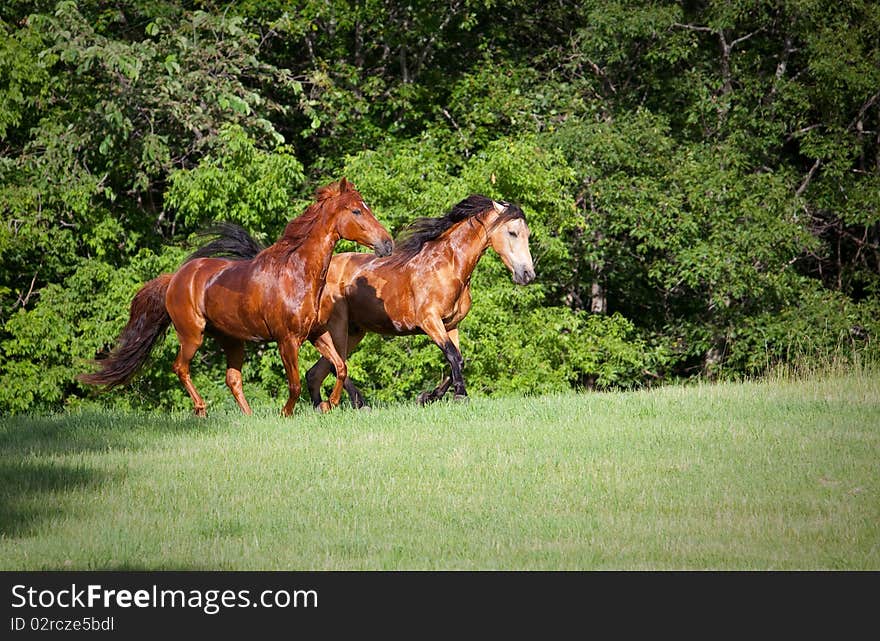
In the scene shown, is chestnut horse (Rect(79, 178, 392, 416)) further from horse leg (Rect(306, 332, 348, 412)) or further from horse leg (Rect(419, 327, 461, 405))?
horse leg (Rect(419, 327, 461, 405))

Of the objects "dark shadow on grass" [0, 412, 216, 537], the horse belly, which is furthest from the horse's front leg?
"dark shadow on grass" [0, 412, 216, 537]

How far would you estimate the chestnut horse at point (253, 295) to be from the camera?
12570 millimetres

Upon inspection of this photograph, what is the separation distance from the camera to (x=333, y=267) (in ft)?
48.4

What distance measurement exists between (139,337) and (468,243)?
12.3ft

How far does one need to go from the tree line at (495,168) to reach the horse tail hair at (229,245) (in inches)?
246

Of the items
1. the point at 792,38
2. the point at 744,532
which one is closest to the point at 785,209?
the point at 792,38

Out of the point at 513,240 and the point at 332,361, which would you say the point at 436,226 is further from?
the point at 332,361

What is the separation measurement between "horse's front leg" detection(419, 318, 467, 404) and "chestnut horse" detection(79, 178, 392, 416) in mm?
1073

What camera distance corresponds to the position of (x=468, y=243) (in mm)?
13867

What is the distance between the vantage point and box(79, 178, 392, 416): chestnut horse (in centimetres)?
1257

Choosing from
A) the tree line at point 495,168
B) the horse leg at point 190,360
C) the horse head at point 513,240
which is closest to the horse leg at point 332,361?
the horse leg at point 190,360

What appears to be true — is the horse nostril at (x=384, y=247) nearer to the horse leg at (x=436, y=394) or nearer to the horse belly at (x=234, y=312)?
the horse belly at (x=234, y=312)

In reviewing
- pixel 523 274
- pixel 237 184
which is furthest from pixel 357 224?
pixel 237 184

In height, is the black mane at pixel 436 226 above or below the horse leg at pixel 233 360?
above
